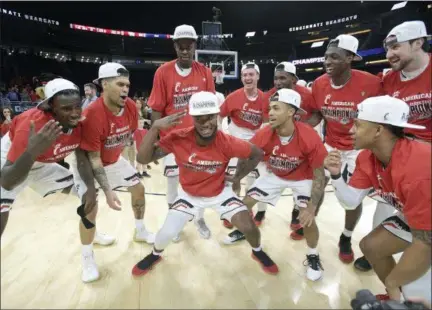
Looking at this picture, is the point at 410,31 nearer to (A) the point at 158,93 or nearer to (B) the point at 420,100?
(B) the point at 420,100

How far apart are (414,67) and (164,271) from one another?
2.88 metres

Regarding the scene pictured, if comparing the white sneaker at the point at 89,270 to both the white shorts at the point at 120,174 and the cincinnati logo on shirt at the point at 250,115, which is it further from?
the cincinnati logo on shirt at the point at 250,115

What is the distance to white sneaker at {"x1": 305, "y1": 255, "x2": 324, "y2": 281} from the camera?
2.60 metres

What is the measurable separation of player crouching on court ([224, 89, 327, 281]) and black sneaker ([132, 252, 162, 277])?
3.70 ft

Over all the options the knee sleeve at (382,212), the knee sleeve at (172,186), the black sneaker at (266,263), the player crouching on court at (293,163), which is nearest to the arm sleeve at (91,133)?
the knee sleeve at (172,186)

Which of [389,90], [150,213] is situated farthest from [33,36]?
[389,90]

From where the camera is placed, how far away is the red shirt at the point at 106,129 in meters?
2.62

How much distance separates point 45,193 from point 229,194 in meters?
1.82

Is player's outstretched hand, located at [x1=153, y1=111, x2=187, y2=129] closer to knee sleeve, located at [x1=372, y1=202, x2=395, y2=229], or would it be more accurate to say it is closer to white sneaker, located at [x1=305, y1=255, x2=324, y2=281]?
white sneaker, located at [x1=305, y1=255, x2=324, y2=281]

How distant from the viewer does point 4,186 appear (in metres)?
1.78

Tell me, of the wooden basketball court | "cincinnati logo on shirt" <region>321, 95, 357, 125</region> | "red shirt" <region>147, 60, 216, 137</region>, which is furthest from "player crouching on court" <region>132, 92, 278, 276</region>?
"cincinnati logo on shirt" <region>321, 95, 357, 125</region>

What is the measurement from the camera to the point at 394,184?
1.72m

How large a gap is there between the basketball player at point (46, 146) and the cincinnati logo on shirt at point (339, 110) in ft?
8.01

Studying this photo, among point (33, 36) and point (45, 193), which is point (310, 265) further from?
point (33, 36)
